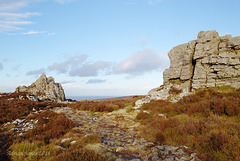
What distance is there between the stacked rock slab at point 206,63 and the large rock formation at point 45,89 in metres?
29.9

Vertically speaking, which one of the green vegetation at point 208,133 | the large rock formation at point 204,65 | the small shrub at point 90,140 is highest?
the large rock formation at point 204,65

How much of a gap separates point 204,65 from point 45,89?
38501 millimetres

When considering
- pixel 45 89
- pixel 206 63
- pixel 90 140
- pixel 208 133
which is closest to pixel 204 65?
pixel 206 63

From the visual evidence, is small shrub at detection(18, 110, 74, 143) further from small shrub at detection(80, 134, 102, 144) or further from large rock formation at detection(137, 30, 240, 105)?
large rock formation at detection(137, 30, 240, 105)

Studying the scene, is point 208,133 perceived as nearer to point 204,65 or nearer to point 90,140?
point 90,140

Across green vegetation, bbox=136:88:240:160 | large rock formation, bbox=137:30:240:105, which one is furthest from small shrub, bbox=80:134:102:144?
large rock formation, bbox=137:30:240:105

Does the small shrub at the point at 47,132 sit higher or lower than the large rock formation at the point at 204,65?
lower

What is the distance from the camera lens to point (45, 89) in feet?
121

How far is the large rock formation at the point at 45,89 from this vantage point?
36.1 meters

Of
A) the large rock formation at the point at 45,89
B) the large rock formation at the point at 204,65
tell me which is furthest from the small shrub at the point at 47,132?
the large rock formation at the point at 45,89

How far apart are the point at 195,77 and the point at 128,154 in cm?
2004

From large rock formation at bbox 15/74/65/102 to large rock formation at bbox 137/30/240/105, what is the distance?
26729 millimetres

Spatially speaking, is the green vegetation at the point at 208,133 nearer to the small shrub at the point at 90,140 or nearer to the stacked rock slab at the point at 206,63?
the small shrub at the point at 90,140

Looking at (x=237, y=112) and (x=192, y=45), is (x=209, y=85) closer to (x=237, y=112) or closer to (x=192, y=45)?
(x=192, y=45)
